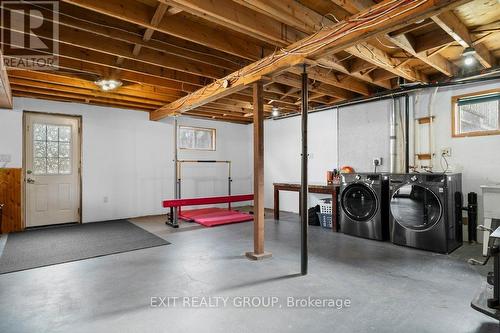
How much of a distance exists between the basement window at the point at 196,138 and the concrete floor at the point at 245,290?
372cm

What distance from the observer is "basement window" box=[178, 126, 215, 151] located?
711 centimetres

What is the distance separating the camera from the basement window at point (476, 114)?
394cm

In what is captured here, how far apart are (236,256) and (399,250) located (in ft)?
7.29

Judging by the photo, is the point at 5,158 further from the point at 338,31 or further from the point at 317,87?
the point at 338,31

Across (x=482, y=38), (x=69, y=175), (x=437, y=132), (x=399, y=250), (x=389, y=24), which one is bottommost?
(x=399, y=250)

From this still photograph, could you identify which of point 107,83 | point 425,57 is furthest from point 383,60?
point 107,83

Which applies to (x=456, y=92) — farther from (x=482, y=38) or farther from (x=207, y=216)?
(x=207, y=216)

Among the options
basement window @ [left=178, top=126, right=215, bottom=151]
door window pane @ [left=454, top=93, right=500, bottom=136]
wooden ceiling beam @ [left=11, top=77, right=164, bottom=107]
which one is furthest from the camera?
basement window @ [left=178, top=126, right=215, bottom=151]

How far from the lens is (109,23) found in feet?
9.47

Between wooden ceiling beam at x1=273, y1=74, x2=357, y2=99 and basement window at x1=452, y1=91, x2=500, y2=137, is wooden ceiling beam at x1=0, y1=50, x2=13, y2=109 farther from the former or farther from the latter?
basement window at x1=452, y1=91, x2=500, y2=137

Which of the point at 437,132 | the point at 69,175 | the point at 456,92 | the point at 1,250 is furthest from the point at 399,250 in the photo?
the point at 69,175

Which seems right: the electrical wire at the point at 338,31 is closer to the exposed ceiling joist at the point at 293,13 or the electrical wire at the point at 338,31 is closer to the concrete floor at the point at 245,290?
the exposed ceiling joist at the point at 293,13

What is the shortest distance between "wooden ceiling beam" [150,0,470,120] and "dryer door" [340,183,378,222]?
1853 mm

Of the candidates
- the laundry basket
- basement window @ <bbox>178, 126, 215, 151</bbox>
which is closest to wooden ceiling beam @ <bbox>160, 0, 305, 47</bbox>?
the laundry basket
